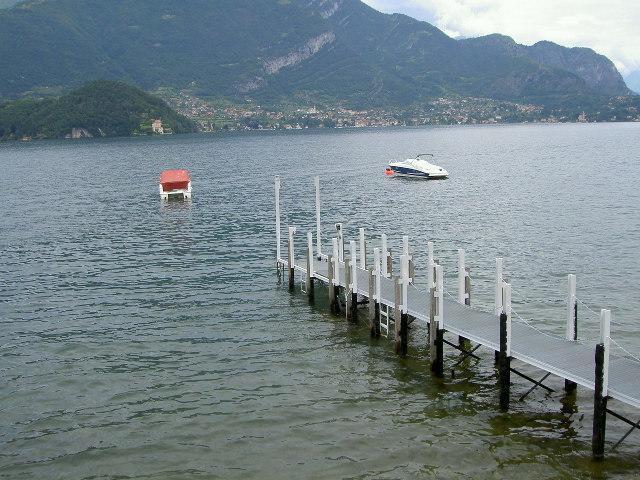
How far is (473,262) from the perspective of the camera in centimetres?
3862

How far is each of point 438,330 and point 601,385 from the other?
6118 mm

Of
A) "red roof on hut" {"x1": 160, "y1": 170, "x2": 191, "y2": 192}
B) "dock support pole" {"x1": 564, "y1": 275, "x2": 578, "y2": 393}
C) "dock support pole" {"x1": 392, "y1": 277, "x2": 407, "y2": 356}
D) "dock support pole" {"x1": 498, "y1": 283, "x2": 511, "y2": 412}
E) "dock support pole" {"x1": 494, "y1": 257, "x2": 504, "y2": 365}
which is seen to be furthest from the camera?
"red roof on hut" {"x1": 160, "y1": 170, "x2": 191, "y2": 192}

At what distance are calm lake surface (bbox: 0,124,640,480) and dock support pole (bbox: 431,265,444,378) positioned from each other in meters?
0.40

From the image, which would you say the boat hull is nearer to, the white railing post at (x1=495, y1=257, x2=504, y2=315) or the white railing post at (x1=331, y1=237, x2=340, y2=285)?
the white railing post at (x1=331, y1=237, x2=340, y2=285)

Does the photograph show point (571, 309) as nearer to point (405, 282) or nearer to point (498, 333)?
point (498, 333)

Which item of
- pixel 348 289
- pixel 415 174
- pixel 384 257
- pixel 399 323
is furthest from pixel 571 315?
pixel 415 174

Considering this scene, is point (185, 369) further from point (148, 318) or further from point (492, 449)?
point (492, 449)

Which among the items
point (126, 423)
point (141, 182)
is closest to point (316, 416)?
point (126, 423)

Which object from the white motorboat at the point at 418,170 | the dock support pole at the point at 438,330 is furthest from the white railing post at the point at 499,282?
the white motorboat at the point at 418,170

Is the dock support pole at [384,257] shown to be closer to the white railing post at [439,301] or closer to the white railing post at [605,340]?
the white railing post at [439,301]

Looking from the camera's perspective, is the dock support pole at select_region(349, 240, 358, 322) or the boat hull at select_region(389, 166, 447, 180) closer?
the dock support pole at select_region(349, 240, 358, 322)

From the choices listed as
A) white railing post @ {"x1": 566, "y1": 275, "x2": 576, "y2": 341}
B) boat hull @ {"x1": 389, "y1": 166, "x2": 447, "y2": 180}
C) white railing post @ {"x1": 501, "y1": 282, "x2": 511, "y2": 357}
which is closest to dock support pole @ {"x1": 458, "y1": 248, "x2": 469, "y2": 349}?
white railing post @ {"x1": 501, "y1": 282, "x2": 511, "y2": 357}

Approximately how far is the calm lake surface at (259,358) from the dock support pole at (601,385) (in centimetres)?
51

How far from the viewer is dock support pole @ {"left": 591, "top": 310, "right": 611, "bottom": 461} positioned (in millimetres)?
16328
